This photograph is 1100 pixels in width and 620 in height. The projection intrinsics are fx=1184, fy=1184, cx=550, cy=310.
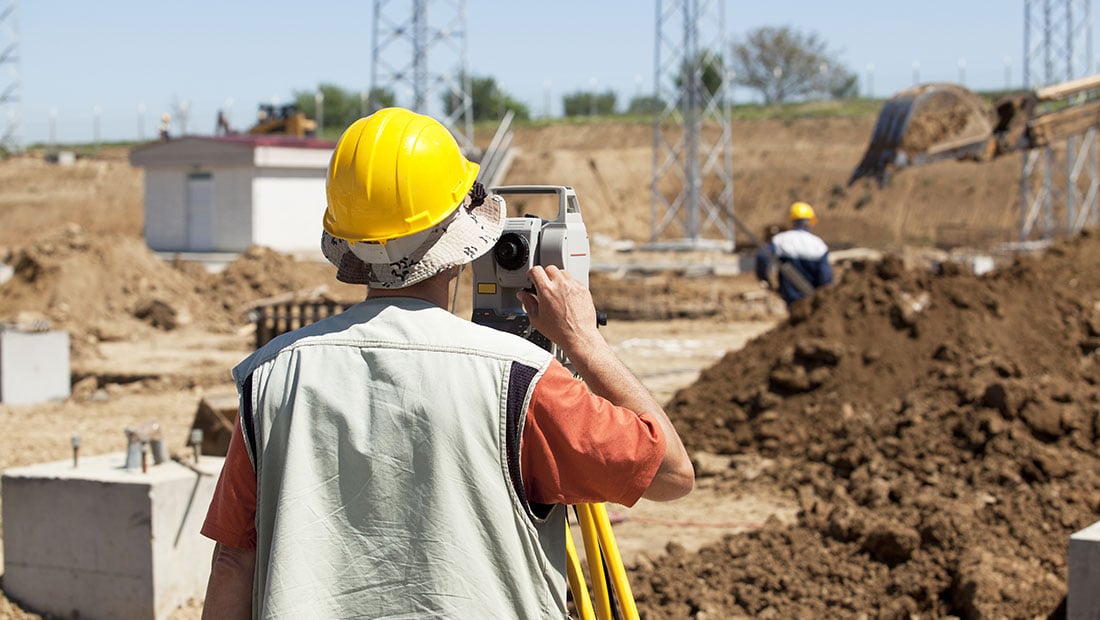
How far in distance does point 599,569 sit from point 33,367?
35.7ft

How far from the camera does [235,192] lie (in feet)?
95.5

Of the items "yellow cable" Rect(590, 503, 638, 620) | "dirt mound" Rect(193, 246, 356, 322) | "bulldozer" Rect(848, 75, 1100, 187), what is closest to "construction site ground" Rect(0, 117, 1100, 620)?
"bulldozer" Rect(848, 75, 1100, 187)

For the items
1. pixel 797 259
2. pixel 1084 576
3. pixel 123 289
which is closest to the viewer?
pixel 1084 576

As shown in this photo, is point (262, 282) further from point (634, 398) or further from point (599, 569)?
point (634, 398)

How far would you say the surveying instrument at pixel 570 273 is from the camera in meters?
2.39

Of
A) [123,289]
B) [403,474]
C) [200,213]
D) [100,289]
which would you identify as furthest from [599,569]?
[200,213]

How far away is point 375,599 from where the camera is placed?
74.9 inches

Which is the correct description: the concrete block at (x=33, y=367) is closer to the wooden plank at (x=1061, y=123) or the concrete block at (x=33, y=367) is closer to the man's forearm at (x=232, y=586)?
the wooden plank at (x=1061, y=123)

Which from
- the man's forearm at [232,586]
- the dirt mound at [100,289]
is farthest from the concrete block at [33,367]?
the man's forearm at [232,586]

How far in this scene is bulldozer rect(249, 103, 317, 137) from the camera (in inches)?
1377

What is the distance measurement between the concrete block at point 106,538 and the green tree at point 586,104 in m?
61.9

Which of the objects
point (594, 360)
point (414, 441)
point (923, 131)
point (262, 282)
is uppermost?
point (923, 131)

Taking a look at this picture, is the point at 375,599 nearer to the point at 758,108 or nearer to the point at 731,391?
the point at 731,391

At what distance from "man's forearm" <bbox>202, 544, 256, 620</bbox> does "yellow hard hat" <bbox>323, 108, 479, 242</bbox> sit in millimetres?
577
